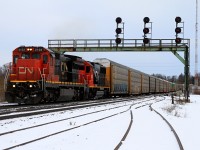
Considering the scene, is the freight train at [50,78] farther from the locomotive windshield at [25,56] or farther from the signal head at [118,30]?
the signal head at [118,30]

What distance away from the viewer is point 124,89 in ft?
140

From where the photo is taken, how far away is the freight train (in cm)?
2092

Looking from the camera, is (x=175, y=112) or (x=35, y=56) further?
(x=35, y=56)

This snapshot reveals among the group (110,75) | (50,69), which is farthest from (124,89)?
(50,69)

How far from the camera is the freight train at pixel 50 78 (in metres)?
20.9

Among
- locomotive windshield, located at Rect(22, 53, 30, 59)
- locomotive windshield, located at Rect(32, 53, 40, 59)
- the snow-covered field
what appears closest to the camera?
the snow-covered field

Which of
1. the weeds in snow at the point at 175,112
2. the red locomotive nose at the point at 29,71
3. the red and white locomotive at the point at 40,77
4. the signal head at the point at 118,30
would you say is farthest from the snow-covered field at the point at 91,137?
the signal head at the point at 118,30

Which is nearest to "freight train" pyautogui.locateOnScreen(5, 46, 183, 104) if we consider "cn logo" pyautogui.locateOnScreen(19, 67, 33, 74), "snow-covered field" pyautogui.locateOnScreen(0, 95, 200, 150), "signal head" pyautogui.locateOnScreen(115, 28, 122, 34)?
"cn logo" pyautogui.locateOnScreen(19, 67, 33, 74)

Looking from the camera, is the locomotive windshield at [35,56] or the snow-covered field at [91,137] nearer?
the snow-covered field at [91,137]

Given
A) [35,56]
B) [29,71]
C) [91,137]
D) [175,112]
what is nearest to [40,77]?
[29,71]

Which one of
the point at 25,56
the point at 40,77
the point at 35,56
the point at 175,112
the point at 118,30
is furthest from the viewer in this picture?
the point at 118,30

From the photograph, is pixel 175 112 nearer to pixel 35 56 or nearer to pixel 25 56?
pixel 35 56

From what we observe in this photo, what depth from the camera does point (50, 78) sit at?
74.2 feet

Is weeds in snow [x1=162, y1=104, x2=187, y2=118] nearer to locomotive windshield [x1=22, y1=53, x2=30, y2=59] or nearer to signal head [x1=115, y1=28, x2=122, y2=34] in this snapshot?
signal head [x1=115, y1=28, x2=122, y2=34]
